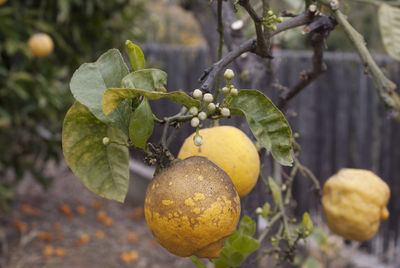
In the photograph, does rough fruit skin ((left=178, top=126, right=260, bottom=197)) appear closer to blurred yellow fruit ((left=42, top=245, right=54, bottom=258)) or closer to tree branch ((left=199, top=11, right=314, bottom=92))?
tree branch ((left=199, top=11, right=314, bottom=92))

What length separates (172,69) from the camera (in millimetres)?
4738

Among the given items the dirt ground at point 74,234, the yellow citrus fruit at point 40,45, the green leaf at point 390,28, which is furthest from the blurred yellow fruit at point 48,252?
the green leaf at point 390,28

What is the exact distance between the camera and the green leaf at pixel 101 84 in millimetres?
553

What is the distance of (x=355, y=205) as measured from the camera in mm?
964

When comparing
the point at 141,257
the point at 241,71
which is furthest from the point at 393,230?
the point at 241,71

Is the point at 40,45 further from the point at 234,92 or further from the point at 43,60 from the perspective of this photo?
the point at 234,92

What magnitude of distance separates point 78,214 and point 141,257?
904 mm

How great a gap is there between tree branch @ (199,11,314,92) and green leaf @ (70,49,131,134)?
111 mm

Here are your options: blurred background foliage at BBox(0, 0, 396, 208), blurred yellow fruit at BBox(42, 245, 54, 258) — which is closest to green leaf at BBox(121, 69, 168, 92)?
blurred background foliage at BBox(0, 0, 396, 208)

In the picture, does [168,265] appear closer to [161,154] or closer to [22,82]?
[22,82]

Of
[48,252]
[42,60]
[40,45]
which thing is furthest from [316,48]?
[48,252]

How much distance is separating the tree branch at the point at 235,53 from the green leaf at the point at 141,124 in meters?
0.08

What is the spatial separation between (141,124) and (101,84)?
0.09 meters

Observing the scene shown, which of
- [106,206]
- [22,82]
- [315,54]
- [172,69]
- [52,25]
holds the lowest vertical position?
[106,206]
